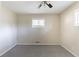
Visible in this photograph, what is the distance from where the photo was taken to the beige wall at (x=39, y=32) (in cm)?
641

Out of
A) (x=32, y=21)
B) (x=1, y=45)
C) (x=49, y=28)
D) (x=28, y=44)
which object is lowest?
(x=28, y=44)

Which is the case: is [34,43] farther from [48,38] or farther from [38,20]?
[38,20]

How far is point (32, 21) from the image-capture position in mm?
6426

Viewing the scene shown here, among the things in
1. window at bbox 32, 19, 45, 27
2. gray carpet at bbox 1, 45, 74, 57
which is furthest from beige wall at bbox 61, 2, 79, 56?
window at bbox 32, 19, 45, 27

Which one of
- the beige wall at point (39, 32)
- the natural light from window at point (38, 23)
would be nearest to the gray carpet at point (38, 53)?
the beige wall at point (39, 32)

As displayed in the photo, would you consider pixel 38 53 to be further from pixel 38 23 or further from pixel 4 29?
pixel 38 23

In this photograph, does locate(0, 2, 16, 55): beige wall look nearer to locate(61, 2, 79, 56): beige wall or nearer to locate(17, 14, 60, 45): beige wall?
locate(17, 14, 60, 45): beige wall

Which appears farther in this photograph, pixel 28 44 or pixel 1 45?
pixel 28 44

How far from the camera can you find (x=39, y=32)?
21.1 ft

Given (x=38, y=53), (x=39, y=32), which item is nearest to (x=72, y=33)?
(x=38, y=53)

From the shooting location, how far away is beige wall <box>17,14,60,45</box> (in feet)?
21.0

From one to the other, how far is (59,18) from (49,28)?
806 millimetres

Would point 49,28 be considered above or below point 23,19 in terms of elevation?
below

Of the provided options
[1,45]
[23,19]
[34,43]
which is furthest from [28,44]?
[1,45]
